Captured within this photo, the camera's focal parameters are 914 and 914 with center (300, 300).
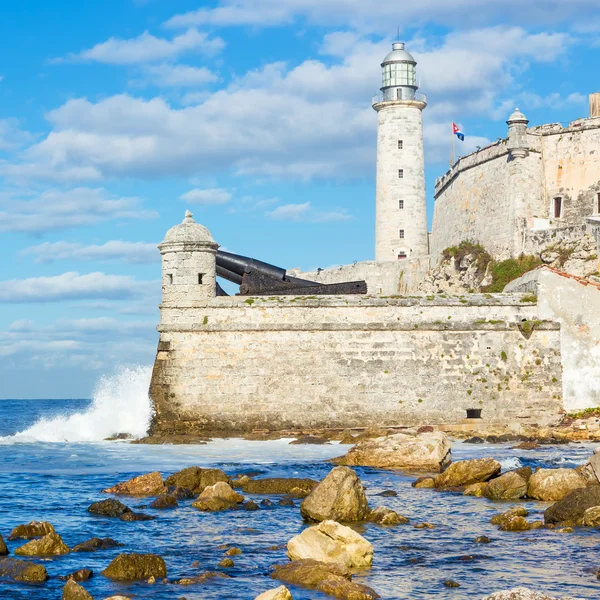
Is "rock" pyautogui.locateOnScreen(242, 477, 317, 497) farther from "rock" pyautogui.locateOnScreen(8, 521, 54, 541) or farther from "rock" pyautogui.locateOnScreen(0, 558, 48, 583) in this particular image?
"rock" pyautogui.locateOnScreen(0, 558, 48, 583)

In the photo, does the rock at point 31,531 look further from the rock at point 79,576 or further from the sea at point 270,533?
the rock at point 79,576

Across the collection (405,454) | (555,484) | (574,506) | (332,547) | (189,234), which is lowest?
(332,547)

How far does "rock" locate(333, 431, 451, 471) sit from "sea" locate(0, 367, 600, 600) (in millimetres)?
473

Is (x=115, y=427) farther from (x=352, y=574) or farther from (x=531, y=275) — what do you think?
(x=352, y=574)

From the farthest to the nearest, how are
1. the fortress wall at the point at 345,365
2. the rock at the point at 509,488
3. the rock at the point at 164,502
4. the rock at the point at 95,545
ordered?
the fortress wall at the point at 345,365, the rock at the point at 509,488, the rock at the point at 164,502, the rock at the point at 95,545

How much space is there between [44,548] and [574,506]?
723 centimetres

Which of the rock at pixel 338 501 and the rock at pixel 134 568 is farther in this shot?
the rock at pixel 338 501

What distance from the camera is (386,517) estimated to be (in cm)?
1291

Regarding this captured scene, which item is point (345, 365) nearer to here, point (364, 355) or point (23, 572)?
point (364, 355)

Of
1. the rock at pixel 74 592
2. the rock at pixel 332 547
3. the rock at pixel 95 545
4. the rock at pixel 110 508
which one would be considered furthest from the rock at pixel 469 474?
the rock at pixel 74 592

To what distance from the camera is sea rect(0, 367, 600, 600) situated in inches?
388

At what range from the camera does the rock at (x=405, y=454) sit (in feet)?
58.3

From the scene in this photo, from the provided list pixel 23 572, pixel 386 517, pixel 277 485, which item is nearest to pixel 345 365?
pixel 277 485

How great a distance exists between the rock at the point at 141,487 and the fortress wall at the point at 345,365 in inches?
257
